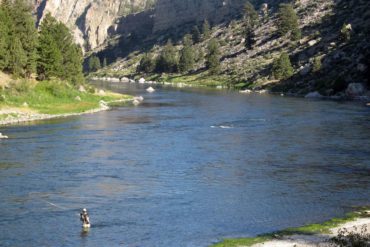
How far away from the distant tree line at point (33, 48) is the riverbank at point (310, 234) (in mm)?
81632

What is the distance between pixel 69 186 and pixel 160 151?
→ 1800 cm

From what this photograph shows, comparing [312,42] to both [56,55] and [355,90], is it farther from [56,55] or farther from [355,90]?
[56,55]

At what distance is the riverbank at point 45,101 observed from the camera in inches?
3536

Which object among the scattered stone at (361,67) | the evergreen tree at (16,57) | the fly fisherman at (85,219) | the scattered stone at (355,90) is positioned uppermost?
the evergreen tree at (16,57)

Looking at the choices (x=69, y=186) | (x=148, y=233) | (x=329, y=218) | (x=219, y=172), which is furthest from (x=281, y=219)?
(x=69, y=186)

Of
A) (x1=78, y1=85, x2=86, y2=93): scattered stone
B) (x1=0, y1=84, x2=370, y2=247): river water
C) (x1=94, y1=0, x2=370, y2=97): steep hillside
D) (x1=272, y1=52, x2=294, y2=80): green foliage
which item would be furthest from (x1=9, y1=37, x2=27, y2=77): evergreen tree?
(x1=272, y1=52, x2=294, y2=80): green foliage

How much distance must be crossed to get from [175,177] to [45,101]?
2366 inches

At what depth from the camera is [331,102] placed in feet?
382

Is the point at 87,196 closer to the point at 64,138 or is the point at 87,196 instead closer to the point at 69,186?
the point at 69,186

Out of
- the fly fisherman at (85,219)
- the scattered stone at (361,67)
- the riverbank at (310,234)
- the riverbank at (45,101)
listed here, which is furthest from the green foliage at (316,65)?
the fly fisherman at (85,219)

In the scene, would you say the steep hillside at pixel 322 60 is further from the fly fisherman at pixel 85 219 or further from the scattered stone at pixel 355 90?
the fly fisherman at pixel 85 219

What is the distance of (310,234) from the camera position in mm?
33375

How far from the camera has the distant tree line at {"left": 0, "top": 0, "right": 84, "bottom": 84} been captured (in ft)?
347

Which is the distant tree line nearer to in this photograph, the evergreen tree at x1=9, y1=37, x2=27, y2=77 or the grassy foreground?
the evergreen tree at x1=9, y1=37, x2=27, y2=77
